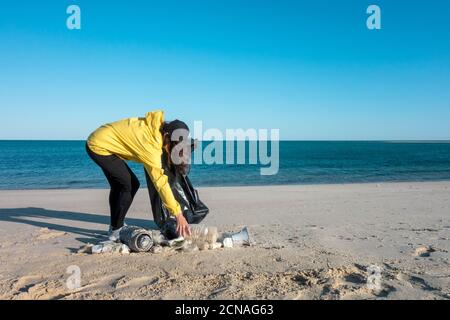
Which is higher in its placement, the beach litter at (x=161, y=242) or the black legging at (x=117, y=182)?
the black legging at (x=117, y=182)

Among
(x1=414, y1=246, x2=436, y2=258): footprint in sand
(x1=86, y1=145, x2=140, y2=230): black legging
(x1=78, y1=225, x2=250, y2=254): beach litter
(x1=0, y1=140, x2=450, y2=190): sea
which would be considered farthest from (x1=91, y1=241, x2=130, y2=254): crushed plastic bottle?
(x1=0, y1=140, x2=450, y2=190): sea

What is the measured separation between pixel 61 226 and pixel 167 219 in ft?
7.75

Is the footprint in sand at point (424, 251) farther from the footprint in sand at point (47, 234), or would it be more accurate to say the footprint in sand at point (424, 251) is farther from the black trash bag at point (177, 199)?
the footprint in sand at point (47, 234)

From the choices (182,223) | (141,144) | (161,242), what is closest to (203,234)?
(161,242)

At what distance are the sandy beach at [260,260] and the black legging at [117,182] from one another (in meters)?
0.58

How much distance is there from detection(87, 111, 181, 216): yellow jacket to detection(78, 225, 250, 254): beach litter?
2.37ft

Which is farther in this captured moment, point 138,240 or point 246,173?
point 246,173

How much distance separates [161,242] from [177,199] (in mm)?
662

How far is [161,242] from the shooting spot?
4430 mm

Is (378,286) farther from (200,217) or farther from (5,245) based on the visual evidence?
(5,245)

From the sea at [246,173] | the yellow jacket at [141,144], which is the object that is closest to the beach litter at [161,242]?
the yellow jacket at [141,144]

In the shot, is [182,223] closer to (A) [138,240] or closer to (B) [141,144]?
(A) [138,240]

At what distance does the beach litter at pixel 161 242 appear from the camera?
4234mm

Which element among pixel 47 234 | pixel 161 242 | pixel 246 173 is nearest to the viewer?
pixel 161 242
